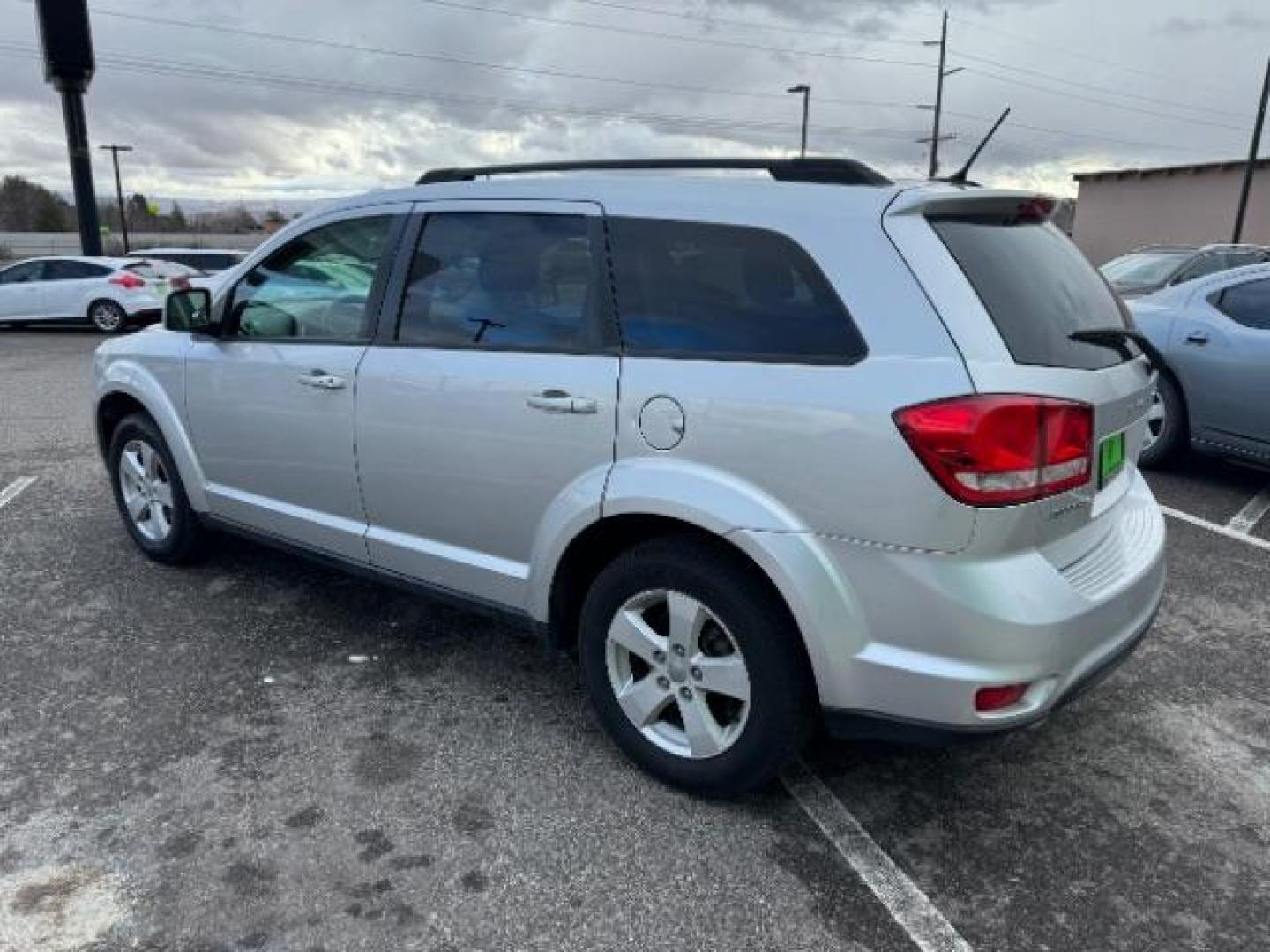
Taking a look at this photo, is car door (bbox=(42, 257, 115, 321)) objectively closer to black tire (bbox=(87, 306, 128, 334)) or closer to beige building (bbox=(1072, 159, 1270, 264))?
black tire (bbox=(87, 306, 128, 334))

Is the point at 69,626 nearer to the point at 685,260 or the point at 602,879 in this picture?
the point at 602,879

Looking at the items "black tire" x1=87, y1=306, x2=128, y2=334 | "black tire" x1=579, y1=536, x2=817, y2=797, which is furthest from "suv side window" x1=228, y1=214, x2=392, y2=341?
"black tire" x1=87, y1=306, x2=128, y2=334

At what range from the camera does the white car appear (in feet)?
53.8

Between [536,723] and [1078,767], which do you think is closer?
[1078,767]

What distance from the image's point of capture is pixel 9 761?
120 inches

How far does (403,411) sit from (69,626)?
1.90 m

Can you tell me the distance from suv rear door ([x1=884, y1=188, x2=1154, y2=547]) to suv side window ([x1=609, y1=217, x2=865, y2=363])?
250 millimetres

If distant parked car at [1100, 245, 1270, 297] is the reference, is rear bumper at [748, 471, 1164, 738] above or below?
below

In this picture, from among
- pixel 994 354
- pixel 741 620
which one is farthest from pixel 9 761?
pixel 994 354

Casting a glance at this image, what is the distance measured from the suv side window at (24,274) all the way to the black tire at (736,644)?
17.3m

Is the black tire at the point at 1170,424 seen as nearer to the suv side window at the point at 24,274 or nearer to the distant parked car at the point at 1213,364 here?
the distant parked car at the point at 1213,364

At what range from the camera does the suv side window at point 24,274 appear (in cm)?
1661

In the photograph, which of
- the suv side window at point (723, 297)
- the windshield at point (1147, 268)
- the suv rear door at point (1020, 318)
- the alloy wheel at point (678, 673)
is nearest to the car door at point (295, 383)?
the suv side window at point (723, 297)

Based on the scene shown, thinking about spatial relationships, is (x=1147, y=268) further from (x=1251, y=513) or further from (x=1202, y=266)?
(x=1251, y=513)
